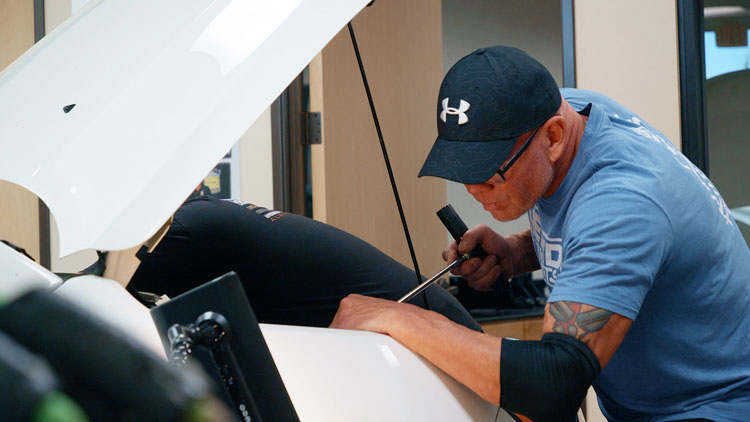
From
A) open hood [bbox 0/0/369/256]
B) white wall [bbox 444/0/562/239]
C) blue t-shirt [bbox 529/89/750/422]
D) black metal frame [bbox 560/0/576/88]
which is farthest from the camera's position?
white wall [bbox 444/0/562/239]

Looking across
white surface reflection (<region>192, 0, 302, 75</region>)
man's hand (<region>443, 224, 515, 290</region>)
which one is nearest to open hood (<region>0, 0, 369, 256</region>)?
white surface reflection (<region>192, 0, 302, 75</region>)

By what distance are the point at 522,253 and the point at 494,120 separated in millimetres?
591

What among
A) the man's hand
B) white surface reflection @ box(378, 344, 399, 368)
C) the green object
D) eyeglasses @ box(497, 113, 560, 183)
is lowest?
the man's hand

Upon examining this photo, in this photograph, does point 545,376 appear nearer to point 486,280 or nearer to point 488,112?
point 488,112

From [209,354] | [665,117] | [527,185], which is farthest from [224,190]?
[209,354]

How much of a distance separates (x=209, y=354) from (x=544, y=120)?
2.76ft

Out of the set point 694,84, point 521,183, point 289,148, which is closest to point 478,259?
point 521,183

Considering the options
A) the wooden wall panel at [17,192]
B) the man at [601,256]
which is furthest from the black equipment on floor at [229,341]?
the wooden wall panel at [17,192]

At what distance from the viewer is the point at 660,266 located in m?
1.15

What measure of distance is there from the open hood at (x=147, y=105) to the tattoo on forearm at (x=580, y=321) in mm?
540

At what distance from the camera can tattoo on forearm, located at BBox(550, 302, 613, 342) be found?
3.35 ft

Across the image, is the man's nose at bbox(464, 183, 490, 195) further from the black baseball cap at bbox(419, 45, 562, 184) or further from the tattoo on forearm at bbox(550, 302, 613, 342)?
the tattoo on forearm at bbox(550, 302, 613, 342)

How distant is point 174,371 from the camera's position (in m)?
0.33

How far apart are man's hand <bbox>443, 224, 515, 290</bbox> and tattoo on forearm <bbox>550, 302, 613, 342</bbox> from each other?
1.59ft
